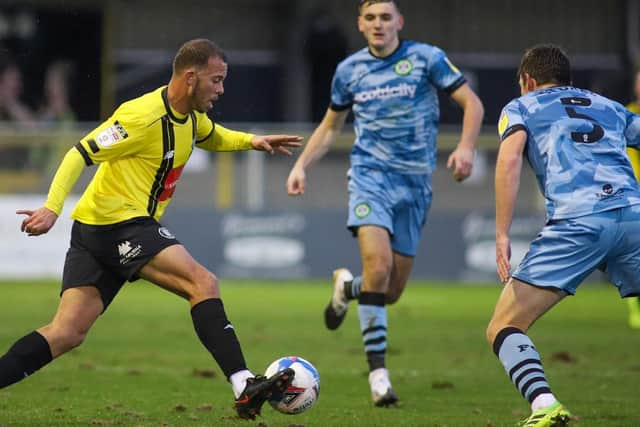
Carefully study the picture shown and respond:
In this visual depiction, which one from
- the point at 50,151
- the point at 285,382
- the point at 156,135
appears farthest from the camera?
the point at 50,151

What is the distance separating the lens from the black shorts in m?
6.69

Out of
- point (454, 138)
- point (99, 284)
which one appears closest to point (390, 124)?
point (99, 284)

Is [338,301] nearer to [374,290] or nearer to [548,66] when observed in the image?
[374,290]

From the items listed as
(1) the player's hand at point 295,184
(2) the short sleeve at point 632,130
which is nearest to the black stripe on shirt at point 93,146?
(1) the player's hand at point 295,184

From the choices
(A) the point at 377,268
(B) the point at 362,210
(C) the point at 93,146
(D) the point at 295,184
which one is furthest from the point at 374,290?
(C) the point at 93,146

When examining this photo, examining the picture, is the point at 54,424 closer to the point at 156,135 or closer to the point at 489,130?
the point at 156,135

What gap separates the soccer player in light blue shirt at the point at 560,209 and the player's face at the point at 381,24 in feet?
7.92

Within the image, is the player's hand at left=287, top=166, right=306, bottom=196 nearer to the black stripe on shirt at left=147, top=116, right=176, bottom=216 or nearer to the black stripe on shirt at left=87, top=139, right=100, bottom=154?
the black stripe on shirt at left=147, top=116, right=176, bottom=216

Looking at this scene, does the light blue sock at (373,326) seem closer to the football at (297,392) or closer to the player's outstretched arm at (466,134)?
the player's outstretched arm at (466,134)

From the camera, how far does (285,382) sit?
6344mm

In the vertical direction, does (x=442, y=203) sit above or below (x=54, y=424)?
below

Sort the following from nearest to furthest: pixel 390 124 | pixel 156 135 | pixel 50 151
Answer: pixel 156 135 → pixel 390 124 → pixel 50 151

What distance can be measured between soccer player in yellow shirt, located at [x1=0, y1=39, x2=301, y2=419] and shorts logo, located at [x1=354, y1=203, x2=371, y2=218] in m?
1.80

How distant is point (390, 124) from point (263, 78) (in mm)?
19771
